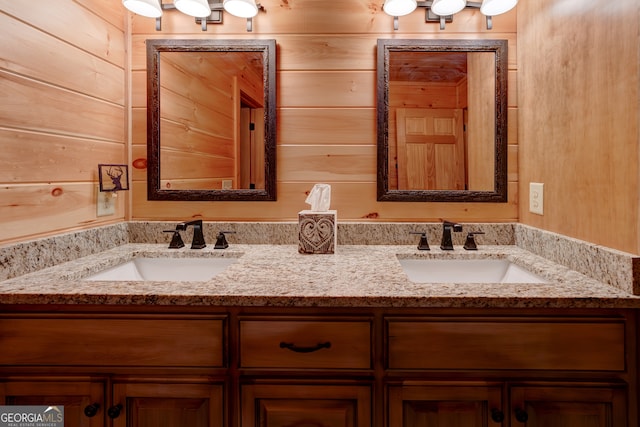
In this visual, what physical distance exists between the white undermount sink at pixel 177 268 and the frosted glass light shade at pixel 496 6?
135 cm

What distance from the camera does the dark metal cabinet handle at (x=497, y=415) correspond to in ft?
3.32

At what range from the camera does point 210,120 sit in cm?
167

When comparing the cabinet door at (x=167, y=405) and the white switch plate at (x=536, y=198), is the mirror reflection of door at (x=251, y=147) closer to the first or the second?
the cabinet door at (x=167, y=405)

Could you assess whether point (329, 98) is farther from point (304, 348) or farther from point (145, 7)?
point (304, 348)

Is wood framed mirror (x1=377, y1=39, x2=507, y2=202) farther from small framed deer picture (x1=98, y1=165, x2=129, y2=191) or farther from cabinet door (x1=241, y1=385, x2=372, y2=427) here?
small framed deer picture (x1=98, y1=165, x2=129, y2=191)

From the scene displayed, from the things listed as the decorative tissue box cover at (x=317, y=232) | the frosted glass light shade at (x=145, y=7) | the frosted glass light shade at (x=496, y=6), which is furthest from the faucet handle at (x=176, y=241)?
the frosted glass light shade at (x=496, y=6)

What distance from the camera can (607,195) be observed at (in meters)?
1.09

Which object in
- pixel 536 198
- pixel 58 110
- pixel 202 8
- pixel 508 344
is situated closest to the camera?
pixel 508 344

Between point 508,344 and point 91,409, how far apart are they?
1052mm

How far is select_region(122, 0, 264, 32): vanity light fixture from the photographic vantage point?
1565 mm

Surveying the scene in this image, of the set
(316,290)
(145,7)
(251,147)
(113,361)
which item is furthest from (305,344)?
(145,7)

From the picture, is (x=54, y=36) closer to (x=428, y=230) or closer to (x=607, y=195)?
(x=428, y=230)

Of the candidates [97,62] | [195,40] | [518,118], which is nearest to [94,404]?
[97,62]

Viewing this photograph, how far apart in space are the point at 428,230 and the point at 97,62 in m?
1.41
